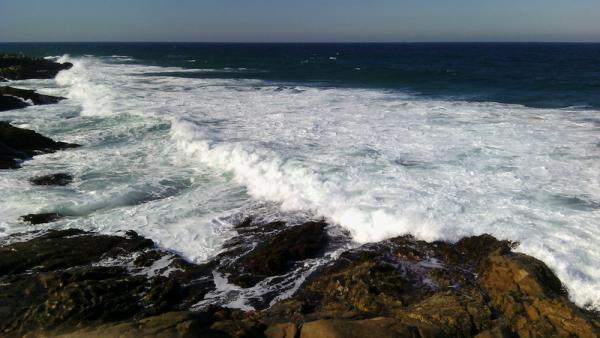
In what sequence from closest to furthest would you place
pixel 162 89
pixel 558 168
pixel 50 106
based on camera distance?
pixel 558 168 → pixel 50 106 → pixel 162 89

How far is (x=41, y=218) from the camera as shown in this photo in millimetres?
9500

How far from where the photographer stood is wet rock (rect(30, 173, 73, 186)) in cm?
1173

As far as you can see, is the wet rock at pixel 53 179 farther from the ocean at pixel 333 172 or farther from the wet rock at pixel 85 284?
the wet rock at pixel 85 284

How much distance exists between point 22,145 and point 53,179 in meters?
3.78

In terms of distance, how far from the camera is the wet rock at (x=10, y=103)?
22344 mm

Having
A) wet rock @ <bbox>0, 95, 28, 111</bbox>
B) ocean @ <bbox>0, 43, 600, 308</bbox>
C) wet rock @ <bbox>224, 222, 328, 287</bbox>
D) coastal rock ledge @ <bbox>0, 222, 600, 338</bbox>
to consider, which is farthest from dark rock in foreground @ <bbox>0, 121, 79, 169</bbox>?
wet rock @ <bbox>224, 222, 328, 287</bbox>

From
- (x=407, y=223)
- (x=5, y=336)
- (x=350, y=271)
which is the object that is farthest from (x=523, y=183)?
(x=5, y=336)

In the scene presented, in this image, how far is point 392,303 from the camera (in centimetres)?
648

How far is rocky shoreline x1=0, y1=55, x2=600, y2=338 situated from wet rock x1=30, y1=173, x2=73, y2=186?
8.02 feet

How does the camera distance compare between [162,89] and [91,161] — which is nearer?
[91,161]

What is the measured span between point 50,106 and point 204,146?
1361 centimetres

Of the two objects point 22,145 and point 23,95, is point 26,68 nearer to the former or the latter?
point 23,95

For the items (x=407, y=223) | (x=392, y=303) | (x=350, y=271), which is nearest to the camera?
(x=392, y=303)

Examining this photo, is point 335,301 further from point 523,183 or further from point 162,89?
point 162,89
